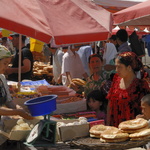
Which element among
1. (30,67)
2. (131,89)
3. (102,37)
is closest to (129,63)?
(131,89)

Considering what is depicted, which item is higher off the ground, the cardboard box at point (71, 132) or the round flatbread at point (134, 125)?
the round flatbread at point (134, 125)

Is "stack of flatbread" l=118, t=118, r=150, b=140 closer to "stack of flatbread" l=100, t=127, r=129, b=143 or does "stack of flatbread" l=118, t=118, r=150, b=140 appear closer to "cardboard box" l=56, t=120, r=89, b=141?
"stack of flatbread" l=100, t=127, r=129, b=143

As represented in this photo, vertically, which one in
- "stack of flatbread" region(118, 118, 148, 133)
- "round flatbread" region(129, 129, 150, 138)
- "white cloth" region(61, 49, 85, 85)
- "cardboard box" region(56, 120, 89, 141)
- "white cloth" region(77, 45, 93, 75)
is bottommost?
"cardboard box" region(56, 120, 89, 141)

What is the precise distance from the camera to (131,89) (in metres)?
4.31

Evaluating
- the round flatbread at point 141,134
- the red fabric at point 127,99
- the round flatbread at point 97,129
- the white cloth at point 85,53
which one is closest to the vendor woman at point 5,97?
the round flatbread at point 97,129

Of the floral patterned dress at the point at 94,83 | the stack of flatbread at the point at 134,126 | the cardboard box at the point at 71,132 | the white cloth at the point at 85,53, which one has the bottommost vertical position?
the cardboard box at the point at 71,132

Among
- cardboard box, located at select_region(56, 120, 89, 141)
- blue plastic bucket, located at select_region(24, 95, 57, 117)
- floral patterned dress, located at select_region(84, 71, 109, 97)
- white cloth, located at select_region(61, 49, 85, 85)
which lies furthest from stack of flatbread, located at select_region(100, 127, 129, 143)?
white cloth, located at select_region(61, 49, 85, 85)

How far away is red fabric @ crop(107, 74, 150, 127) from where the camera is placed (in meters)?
4.30

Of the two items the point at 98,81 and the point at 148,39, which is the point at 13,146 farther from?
the point at 148,39

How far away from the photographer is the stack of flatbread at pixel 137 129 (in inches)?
132

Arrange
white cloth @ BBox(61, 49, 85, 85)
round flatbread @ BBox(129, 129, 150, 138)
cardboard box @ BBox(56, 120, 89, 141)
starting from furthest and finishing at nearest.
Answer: white cloth @ BBox(61, 49, 85, 85)
cardboard box @ BBox(56, 120, 89, 141)
round flatbread @ BBox(129, 129, 150, 138)

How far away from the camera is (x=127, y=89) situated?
4.34 m

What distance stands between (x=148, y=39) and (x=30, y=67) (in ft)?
31.7

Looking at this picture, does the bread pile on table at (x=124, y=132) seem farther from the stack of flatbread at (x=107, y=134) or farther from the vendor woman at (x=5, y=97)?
the vendor woman at (x=5, y=97)
